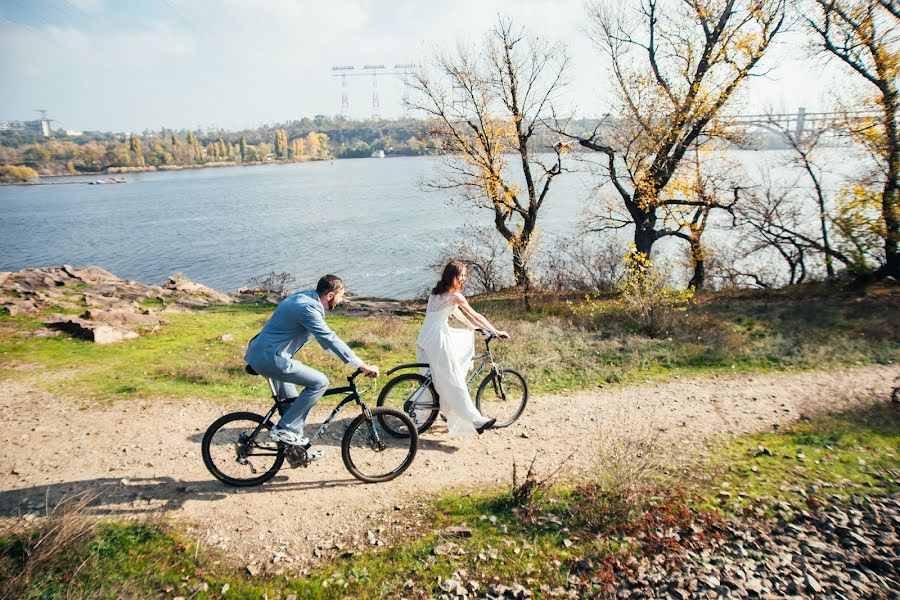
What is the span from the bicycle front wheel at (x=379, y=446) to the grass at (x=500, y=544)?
81 centimetres

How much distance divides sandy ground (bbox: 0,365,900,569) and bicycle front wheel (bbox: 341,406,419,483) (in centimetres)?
19

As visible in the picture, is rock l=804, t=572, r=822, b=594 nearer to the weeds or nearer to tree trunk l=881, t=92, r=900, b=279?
the weeds

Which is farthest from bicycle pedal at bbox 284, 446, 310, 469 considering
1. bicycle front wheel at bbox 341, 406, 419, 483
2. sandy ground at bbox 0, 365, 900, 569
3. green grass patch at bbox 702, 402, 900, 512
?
green grass patch at bbox 702, 402, 900, 512

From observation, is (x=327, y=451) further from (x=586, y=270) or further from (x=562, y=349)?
(x=586, y=270)

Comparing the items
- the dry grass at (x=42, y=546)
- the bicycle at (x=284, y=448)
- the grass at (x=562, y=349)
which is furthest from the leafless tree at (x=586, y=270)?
the dry grass at (x=42, y=546)

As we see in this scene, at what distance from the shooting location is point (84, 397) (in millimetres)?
9016

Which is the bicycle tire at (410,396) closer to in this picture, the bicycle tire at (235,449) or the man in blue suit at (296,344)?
the man in blue suit at (296,344)

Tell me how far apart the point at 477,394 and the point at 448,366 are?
1.09 metres

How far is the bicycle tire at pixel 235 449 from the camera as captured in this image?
5.97m

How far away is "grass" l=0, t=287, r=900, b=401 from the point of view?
33.2 feet

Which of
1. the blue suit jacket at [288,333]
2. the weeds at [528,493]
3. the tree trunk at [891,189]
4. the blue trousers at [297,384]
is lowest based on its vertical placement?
the weeds at [528,493]

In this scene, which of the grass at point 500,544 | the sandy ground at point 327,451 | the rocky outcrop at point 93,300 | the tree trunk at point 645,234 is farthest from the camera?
the tree trunk at point 645,234

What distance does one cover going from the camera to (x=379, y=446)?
643 cm

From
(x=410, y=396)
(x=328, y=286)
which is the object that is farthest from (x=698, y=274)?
(x=328, y=286)
